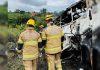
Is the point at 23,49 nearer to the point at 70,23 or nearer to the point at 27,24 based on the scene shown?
the point at 27,24

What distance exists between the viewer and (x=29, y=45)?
226 inches

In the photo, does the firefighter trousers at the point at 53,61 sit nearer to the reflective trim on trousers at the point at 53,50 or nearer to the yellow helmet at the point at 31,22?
the reflective trim on trousers at the point at 53,50

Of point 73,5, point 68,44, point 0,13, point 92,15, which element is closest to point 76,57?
point 68,44

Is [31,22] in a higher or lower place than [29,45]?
higher

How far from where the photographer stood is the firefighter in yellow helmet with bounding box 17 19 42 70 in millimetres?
5738

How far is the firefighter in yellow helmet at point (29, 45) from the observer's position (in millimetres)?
5738

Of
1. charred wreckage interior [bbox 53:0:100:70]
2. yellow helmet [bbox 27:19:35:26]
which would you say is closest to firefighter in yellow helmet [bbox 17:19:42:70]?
yellow helmet [bbox 27:19:35:26]

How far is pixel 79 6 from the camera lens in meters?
6.25

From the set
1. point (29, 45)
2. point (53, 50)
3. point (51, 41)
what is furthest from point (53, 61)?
point (29, 45)

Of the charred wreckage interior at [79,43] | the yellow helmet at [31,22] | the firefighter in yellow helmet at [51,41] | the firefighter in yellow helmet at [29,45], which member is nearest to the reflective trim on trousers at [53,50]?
the firefighter in yellow helmet at [51,41]

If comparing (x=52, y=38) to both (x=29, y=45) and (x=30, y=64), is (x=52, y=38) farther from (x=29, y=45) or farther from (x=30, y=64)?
(x=30, y=64)

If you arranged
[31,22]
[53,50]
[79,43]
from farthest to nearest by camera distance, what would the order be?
1. [79,43]
2. [53,50]
3. [31,22]

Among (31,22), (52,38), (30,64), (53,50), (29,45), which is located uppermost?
(31,22)

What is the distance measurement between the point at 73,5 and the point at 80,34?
62 centimetres
